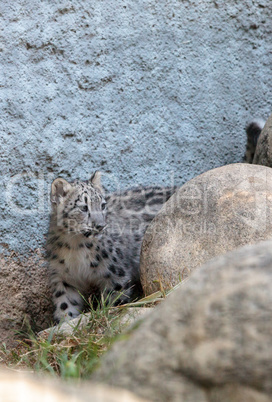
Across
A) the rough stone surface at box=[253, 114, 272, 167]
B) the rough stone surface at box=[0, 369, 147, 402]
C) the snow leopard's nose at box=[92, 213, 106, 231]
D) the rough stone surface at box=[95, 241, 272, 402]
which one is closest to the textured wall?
the snow leopard's nose at box=[92, 213, 106, 231]

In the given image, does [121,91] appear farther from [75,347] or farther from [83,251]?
[75,347]

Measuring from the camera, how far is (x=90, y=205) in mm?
4902

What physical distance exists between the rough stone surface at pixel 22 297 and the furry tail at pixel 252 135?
9.14 ft

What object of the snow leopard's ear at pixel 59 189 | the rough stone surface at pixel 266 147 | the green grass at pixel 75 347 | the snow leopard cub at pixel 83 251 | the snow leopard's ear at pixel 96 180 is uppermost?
the rough stone surface at pixel 266 147

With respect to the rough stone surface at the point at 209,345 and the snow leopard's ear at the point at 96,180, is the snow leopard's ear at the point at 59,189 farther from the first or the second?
the rough stone surface at the point at 209,345

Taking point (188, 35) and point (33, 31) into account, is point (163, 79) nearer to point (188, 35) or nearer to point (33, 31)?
point (188, 35)

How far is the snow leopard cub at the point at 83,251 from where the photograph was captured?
488 centimetres

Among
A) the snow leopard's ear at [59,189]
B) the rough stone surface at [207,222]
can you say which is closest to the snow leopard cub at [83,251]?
the snow leopard's ear at [59,189]

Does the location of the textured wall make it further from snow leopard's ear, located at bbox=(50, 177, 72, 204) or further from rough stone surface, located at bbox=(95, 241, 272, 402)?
rough stone surface, located at bbox=(95, 241, 272, 402)

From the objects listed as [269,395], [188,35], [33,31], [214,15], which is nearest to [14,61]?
[33,31]

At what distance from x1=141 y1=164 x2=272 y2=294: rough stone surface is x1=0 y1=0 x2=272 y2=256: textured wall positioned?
1248 millimetres

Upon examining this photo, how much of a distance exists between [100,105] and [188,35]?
1381 mm

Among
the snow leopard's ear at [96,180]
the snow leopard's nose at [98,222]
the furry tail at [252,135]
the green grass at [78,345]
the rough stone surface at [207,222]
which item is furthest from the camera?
the furry tail at [252,135]

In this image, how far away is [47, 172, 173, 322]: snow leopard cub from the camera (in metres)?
4.88
